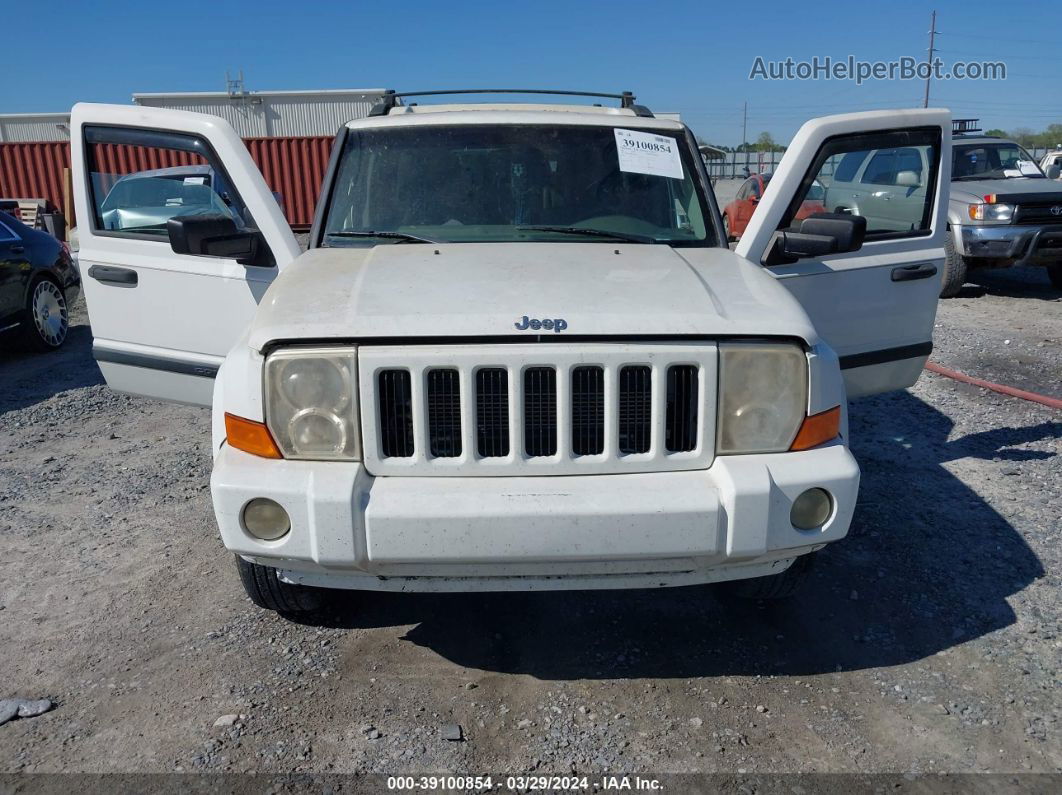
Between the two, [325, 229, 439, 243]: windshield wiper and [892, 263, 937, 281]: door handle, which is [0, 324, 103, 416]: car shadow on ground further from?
[892, 263, 937, 281]: door handle

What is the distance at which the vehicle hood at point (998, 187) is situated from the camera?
10.4m

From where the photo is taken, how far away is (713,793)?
8.32ft

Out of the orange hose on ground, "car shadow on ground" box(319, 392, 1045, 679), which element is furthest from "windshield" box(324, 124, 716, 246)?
the orange hose on ground

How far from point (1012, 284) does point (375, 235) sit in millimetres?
10984

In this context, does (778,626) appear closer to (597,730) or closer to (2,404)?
(597,730)

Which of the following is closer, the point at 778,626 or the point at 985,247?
the point at 778,626

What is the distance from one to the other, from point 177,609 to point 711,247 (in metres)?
2.67

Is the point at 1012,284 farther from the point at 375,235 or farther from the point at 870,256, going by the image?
the point at 375,235

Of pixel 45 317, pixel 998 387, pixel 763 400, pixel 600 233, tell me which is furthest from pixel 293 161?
pixel 763 400

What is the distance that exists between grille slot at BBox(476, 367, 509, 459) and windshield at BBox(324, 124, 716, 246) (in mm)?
1197

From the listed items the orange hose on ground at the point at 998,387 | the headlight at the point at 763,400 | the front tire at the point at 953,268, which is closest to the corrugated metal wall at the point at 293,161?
the front tire at the point at 953,268

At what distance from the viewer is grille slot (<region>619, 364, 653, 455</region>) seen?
2.74 m

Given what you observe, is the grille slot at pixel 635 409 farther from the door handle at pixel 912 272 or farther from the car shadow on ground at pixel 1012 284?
the car shadow on ground at pixel 1012 284

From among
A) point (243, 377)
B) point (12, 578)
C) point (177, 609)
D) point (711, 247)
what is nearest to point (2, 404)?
point (12, 578)
